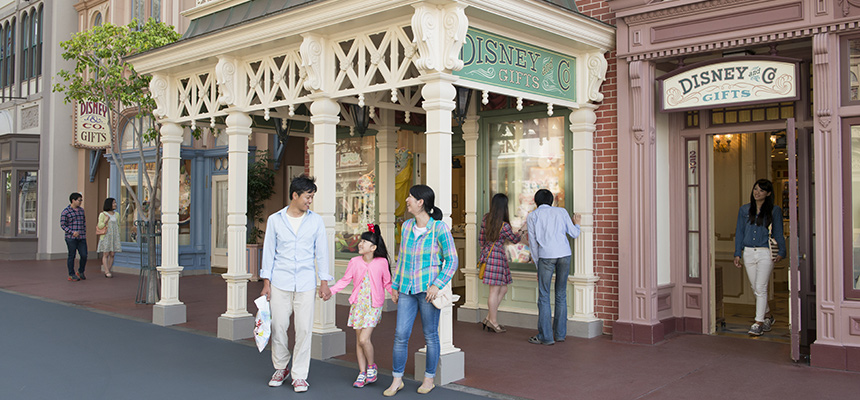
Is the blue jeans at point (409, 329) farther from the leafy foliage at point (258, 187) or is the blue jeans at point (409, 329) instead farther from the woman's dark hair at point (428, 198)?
the leafy foliage at point (258, 187)

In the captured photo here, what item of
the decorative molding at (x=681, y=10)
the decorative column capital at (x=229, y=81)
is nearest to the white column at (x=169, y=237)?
the decorative column capital at (x=229, y=81)

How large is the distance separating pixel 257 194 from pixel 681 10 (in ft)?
34.4

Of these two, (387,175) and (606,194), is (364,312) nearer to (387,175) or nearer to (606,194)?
(606,194)

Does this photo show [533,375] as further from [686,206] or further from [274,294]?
[686,206]

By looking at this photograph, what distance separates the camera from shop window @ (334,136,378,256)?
37.3 feet

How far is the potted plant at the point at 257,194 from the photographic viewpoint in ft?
49.2

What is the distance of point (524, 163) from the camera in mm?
9164

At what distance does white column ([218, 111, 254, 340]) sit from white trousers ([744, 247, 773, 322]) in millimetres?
6011

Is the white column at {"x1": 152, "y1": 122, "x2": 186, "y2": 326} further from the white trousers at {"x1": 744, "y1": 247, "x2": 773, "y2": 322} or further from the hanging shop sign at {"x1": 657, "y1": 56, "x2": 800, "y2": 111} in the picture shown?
the white trousers at {"x1": 744, "y1": 247, "x2": 773, "y2": 322}

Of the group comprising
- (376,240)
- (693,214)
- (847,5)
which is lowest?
(376,240)

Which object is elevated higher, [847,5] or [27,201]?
[847,5]

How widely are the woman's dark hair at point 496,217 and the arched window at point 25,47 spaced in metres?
20.0

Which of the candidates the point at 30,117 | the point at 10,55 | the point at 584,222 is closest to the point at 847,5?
the point at 584,222

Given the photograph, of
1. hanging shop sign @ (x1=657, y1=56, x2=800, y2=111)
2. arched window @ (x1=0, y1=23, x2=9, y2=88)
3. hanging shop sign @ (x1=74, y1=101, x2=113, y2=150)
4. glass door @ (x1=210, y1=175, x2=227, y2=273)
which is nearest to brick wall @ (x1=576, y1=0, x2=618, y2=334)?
hanging shop sign @ (x1=657, y1=56, x2=800, y2=111)
